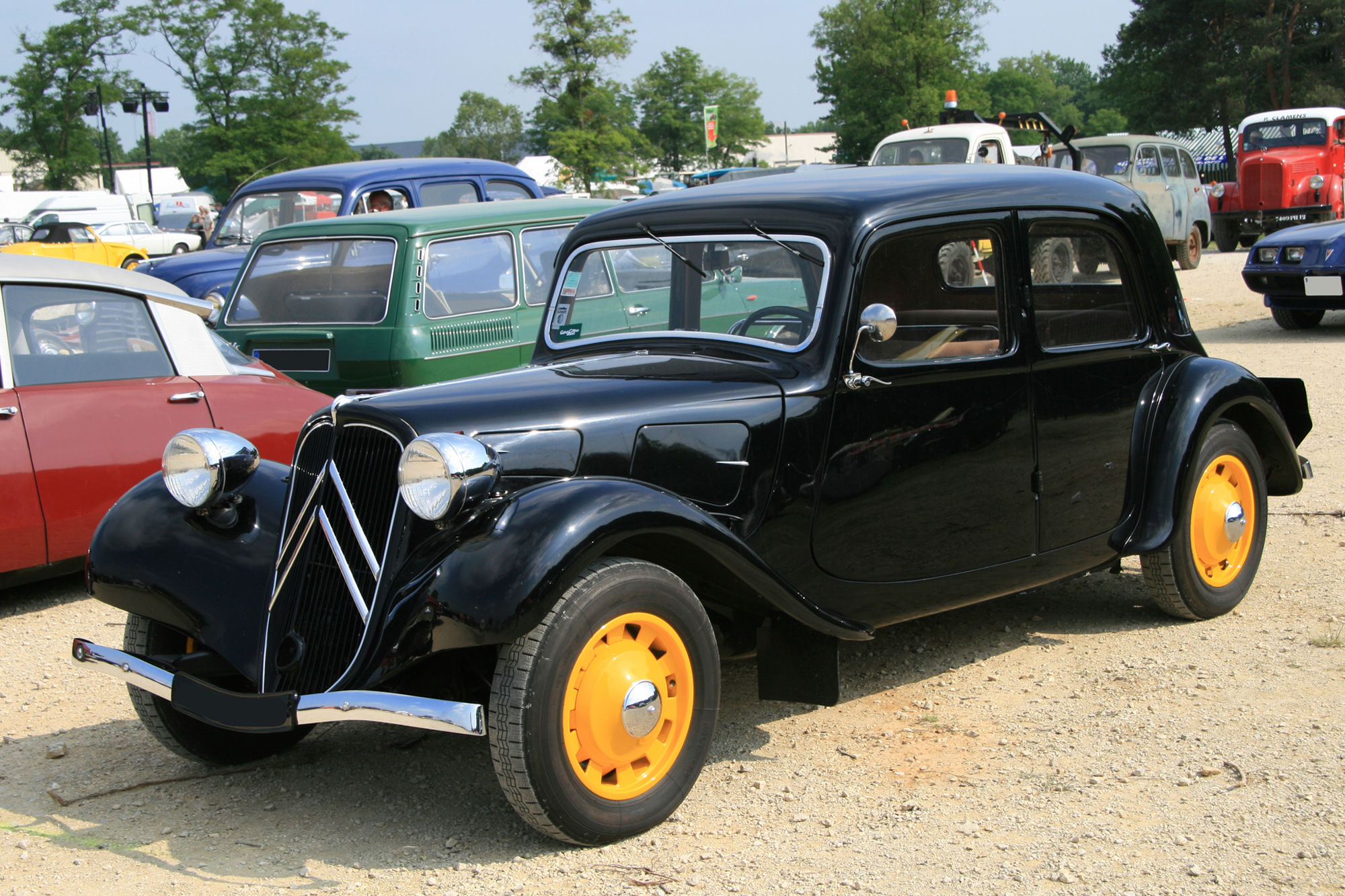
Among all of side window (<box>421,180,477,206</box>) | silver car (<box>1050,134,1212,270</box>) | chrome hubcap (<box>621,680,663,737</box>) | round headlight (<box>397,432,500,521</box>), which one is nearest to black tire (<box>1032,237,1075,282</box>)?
chrome hubcap (<box>621,680,663,737</box>)

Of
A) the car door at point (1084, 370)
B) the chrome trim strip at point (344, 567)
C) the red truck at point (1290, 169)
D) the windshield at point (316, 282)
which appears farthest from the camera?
the red truck at point (1290, 169)

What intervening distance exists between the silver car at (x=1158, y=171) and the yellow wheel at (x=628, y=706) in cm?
1684

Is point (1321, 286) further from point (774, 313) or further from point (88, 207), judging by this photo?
point (88, 207)

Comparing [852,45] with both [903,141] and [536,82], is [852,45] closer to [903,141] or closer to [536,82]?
[536,82]

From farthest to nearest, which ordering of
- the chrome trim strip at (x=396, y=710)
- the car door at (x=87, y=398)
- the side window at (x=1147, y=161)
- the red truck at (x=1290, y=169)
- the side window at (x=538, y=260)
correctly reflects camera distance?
the red truck at (x=1290, y=169) < the side window at (x=1147, y=161) < the side window at (x=538, y=260) < the car door at (x=87, y=398) < the chrome trim strip at (x=396, y=710)

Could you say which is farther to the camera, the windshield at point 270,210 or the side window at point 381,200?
the windshield at point 270,210

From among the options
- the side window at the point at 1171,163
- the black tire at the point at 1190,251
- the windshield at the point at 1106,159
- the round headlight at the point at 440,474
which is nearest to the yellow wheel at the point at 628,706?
the round headlight at the point at 440,474

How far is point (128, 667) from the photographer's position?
3.18 m

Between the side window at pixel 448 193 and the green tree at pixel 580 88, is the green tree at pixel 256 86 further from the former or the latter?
the side window at pixel 448 193

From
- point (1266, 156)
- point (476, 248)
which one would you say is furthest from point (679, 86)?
point (476, 248)

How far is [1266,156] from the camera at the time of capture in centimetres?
2195

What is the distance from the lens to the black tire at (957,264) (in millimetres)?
3844

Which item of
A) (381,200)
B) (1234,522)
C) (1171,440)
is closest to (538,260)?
(381,200)

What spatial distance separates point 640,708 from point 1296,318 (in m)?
11.7
